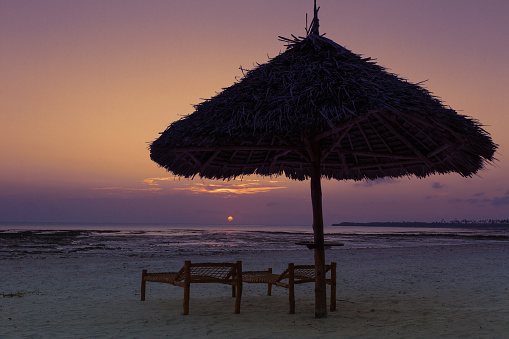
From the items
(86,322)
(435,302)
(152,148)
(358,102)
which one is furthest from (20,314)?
(435,302)

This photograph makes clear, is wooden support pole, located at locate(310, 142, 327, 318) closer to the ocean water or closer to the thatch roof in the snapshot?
the thatch roof

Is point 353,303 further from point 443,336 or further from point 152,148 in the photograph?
point 152,148

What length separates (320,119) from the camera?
16.3 feet

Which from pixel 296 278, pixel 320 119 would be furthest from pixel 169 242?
pixel 320 119

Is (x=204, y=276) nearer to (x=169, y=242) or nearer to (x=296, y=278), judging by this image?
(x=296, y=278)

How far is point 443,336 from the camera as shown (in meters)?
4.86

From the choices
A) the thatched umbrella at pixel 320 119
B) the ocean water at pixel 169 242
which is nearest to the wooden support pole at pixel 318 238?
the thatched umbrella at pixel 320 119

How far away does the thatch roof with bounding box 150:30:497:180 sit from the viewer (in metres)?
5.07

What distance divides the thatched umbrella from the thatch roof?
0.04 feet

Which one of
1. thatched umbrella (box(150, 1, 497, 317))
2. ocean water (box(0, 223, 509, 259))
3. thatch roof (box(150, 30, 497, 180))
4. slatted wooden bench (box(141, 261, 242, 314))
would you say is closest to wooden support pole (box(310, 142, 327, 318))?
thatched umbrella (box(150, 1, 497, 317))

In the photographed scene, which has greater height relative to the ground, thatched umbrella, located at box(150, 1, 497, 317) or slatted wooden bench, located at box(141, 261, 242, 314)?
thatched umbrella, located at box(150, 1, 497, 317)

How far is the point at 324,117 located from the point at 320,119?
11 cm

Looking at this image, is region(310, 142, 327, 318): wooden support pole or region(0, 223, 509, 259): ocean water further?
region(0, 223, 509, 259): ocean water

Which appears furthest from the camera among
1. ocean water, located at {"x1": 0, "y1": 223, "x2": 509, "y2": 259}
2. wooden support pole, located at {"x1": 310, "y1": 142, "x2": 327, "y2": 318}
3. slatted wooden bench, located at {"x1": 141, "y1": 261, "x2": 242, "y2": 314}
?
ocean water, located at {"x1": 0, "y1": 223, "x2": 509, "y2": 259}
